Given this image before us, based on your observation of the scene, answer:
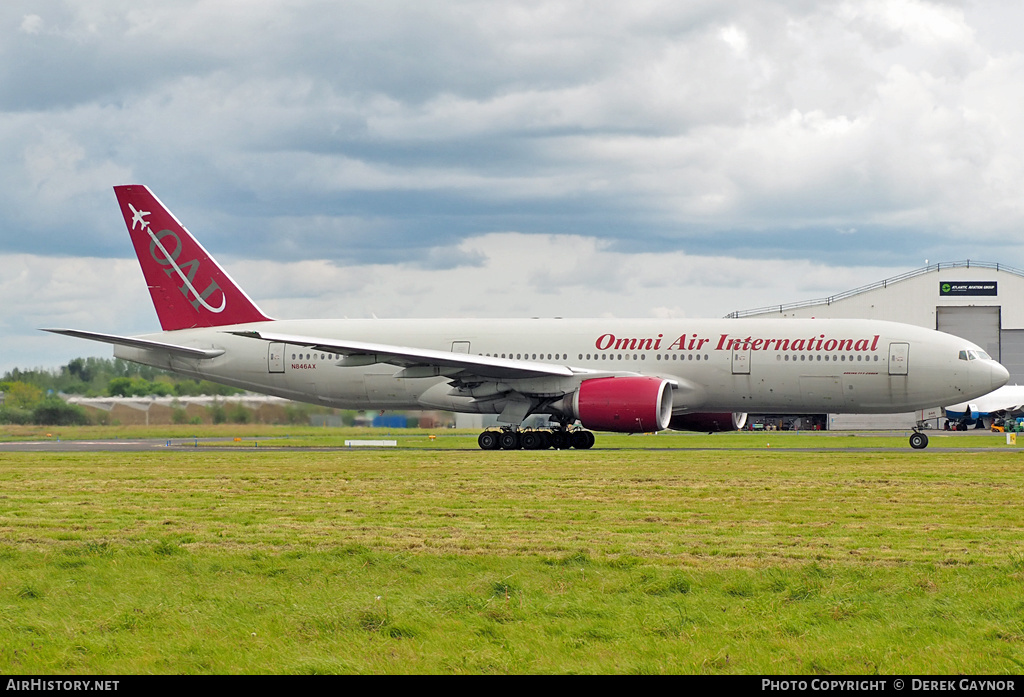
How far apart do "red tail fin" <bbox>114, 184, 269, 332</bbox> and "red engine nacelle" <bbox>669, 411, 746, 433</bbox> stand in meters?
15.5

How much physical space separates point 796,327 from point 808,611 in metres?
25.6

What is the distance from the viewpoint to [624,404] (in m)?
31.7

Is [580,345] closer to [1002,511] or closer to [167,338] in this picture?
[167,338]

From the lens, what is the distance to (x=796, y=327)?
3356 centimetres

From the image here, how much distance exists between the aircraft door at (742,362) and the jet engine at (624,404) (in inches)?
87.8

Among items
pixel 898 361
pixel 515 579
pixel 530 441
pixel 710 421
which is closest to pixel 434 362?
pixel 530 441

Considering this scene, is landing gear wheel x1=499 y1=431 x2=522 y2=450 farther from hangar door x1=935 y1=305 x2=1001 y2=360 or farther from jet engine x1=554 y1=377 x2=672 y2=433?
hangar door x1=935 y1=305 x2=1001 y2=360

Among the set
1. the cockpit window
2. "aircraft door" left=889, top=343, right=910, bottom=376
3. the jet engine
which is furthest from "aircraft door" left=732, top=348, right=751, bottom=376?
the cockpit window

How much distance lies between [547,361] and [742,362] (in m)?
6.09

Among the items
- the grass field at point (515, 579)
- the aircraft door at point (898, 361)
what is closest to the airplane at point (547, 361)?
the aircraft door at point (898, 361)

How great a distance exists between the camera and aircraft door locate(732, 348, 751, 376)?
33.4 m

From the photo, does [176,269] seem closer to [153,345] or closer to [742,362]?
[153,345]

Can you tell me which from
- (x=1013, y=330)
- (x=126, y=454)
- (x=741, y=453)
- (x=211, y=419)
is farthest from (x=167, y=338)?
(x=1013, y=330)

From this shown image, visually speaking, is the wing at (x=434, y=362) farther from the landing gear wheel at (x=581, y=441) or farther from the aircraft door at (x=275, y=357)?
the aircraft door at (x=275, y=357)
